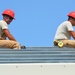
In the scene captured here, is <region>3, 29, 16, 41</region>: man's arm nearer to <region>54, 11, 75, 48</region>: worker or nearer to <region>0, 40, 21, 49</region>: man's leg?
<region>0, 40, 21, 49</region>: man's leg

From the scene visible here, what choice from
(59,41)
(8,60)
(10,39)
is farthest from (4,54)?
(59,41)

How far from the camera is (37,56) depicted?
4.34 metres

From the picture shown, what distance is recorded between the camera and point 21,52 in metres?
4.51

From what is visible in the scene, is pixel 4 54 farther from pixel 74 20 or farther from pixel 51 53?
pixel 74 20

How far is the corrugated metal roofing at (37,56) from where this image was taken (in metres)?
4.18

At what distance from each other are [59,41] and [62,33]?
23 centimetres

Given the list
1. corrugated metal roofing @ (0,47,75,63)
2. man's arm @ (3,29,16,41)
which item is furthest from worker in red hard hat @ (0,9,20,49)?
corrugated metal roofing @ (0,47,75,63)

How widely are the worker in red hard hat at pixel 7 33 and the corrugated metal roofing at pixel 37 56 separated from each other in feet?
2.29

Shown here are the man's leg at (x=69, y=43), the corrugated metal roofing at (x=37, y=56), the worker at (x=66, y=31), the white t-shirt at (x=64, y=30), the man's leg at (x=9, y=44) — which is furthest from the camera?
the white t-shirt at (x=64, y=30)

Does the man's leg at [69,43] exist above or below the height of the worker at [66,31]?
below

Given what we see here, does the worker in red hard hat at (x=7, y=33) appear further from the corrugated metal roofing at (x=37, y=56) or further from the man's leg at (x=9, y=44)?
the corrugated metal roofing at (x=37, y=56)

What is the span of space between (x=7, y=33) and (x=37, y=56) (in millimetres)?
1376

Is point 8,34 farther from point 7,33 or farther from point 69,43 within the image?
point 69,43

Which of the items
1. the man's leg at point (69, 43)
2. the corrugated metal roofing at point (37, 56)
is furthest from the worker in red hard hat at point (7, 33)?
the man's leg at point (69, 43)
